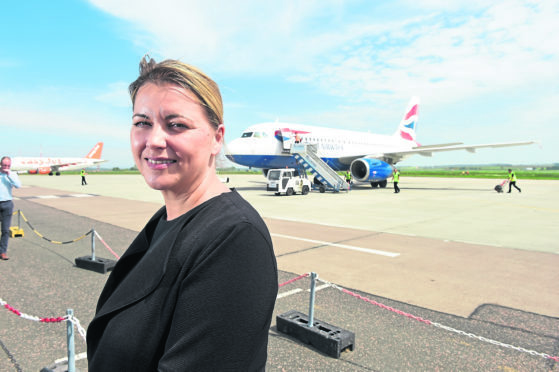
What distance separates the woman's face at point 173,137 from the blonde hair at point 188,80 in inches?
0.8

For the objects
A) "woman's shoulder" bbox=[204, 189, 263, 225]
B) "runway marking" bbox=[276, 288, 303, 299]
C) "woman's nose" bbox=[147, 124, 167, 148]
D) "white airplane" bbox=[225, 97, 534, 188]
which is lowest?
"runway marking" bbox=[276, 288, 303, 299]

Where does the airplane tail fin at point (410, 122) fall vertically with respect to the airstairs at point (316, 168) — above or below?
above

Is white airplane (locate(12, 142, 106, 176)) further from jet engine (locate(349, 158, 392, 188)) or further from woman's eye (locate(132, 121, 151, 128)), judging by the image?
woman's eye (locate(132, 121, 151, 128))

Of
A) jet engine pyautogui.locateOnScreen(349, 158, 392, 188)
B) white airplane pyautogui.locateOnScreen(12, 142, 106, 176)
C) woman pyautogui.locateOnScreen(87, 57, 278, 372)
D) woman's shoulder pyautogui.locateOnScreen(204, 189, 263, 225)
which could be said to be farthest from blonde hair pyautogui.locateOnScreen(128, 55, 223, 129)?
white airplane pyautogui.locateOnScreen(12, 142, 106, 176)

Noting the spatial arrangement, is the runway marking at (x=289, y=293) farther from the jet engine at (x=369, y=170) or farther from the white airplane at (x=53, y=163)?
the white airplane at (x=53, y=163)

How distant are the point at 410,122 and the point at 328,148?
550 inches

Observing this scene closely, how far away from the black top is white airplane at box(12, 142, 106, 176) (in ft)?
224

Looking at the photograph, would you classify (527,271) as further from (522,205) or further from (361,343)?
(522,205)

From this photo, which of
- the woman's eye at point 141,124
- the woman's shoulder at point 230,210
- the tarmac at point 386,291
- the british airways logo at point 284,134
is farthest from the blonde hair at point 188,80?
the british airways logo at point 284,134

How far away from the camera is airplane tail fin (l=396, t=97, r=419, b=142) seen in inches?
1383

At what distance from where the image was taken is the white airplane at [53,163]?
6062 cm

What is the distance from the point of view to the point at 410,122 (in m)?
35.8

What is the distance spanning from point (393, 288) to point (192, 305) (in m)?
5.24

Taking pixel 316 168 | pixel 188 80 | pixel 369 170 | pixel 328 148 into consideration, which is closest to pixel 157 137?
pixel 188 80
